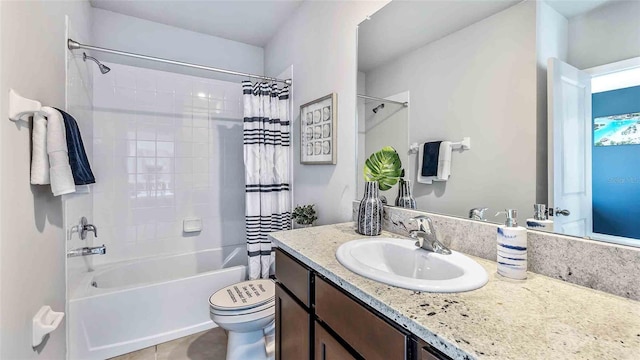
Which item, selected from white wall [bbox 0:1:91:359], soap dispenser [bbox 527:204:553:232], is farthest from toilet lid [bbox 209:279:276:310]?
soap dispenser [bbox 527:204:553:232]

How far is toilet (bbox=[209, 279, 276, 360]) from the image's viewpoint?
146 centimetres

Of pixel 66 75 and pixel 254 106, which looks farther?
pixel 254 106

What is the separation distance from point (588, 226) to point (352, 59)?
1297 mm

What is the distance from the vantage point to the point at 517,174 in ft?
2.83

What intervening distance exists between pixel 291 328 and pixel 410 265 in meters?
0.53

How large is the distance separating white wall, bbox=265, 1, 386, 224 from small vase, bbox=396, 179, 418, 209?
337mm

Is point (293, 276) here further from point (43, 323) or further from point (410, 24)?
point (410, 24)

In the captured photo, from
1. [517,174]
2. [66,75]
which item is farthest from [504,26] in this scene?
[66,75]

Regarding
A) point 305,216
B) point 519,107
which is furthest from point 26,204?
point 519,107

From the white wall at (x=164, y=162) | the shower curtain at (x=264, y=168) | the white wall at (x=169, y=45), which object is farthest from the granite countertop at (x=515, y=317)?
the white wall at (x=169, y=45)

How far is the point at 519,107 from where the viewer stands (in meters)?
0.85

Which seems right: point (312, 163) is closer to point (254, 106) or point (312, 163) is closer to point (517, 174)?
point (254, 106)

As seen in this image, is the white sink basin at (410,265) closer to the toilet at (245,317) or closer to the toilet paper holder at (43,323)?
the toilet at (245,317)

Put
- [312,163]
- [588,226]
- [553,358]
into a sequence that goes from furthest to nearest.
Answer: [312,163] < [588,226] < [553,358]
